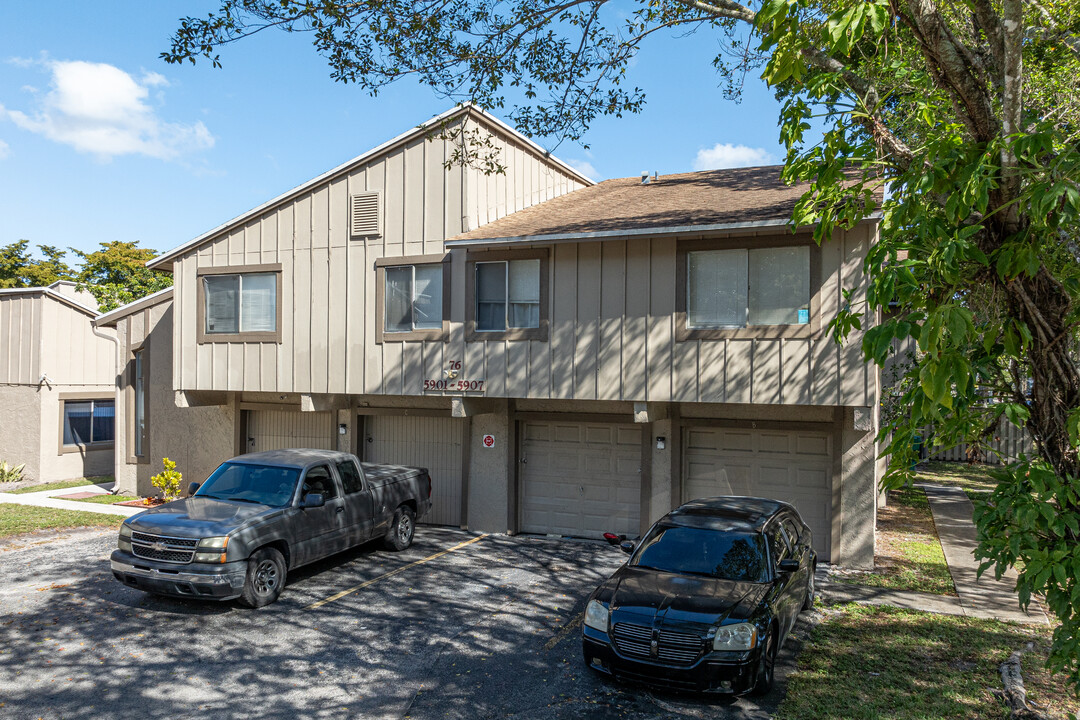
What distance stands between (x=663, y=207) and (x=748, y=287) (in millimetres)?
2402

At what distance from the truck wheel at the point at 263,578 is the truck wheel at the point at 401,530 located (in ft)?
8.51

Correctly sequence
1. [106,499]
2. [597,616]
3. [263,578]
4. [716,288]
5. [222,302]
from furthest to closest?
[106,499] → [222,302] → [716,288] → [263,578] → [597,616]

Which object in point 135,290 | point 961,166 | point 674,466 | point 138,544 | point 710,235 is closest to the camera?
point 961,166

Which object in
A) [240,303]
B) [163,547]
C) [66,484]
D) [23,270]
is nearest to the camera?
[163,547]

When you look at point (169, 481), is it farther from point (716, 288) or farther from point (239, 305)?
point (716, 288)

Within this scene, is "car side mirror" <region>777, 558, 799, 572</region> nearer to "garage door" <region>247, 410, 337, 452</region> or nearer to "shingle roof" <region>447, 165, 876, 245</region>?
"shingle roof" <region>447, 165, 876, 245</region>

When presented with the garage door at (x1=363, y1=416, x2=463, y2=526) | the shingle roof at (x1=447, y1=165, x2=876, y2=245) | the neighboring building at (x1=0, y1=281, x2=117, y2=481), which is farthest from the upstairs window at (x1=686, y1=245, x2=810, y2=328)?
the neighboring building at (x1=0, y1=281, x2=117, y2=481)

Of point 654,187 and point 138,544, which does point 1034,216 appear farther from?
point 654,187

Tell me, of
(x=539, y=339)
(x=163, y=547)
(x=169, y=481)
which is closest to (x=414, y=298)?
(x=539, y=339)

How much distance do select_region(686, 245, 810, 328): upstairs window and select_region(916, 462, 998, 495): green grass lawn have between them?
1074 cm

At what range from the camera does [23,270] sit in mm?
37844

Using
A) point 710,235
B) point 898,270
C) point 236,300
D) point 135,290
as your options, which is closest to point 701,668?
point 898,270

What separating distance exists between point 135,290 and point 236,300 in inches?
1095

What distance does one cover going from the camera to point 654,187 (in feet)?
49.8
